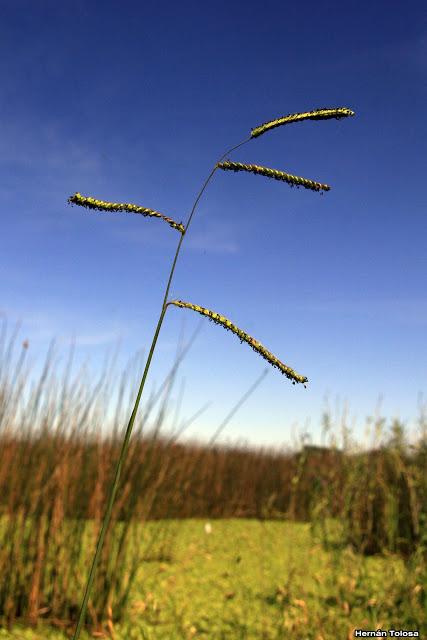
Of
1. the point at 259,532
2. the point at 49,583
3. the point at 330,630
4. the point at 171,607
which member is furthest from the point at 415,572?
the point at 259,532

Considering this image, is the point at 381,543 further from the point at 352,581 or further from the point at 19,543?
the point at 19,543

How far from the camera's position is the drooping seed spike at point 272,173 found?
2.73 feet

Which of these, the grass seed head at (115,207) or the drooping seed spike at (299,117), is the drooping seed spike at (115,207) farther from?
the drooping seed spike at (299,117)

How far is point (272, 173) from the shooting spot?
844 mm

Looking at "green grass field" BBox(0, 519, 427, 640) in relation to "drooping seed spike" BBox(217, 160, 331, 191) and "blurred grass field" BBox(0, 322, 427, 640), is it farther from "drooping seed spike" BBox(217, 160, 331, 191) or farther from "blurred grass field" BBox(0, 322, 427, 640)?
"drooping seed spike" BBox(217, 160, 331, 191)


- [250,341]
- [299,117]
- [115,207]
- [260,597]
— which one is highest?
[299,117]

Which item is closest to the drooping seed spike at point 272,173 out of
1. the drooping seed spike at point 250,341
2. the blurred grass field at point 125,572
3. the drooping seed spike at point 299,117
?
the drooping seed spike at point 299,117

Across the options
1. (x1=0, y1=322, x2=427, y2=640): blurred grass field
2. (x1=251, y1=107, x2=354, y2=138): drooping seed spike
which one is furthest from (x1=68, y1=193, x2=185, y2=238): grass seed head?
(x1=0, y1=322, x2=427, y2=640): blurred grass field

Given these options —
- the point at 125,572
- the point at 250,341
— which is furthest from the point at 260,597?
the point at 250,341

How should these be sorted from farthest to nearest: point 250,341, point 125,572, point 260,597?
point 260,597 < point 125,572 < point 250,341

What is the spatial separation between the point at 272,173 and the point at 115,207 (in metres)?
0.23

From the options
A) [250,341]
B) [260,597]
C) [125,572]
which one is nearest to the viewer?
[250,341]

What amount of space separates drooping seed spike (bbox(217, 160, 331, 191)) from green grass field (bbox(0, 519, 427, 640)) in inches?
92.8

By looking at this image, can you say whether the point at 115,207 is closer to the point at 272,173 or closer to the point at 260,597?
the point at 272,173
